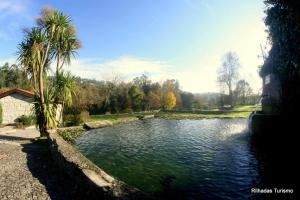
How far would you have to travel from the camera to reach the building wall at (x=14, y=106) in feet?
97.1

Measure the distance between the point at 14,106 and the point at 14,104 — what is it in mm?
254

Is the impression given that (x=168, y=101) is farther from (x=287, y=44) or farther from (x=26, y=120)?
(x=287, y=44)

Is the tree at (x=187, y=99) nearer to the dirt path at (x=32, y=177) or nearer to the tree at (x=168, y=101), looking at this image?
the tree at (x=168, y=101)

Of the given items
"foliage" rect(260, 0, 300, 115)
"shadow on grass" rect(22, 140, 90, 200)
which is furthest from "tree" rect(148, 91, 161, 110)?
"shadow on grass" rect(22, 140, 90, 200)

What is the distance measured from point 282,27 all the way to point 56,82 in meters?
18.4

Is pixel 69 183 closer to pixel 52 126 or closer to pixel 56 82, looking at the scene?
pixel 52 126

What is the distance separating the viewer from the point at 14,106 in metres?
29.7

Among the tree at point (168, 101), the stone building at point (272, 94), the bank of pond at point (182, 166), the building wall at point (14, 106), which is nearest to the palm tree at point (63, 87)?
the bank of pond at point (182, 166)

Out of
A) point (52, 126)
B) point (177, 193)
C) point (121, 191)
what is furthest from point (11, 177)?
point (52, 126)

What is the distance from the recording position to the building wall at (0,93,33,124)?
97.1 feet

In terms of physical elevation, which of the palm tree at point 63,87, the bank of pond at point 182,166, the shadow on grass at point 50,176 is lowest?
the bank of pond at point 182,166

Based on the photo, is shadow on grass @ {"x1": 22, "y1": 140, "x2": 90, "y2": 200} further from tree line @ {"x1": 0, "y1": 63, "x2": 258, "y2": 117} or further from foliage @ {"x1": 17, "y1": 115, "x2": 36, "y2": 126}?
tree line @ {"x1": 0, "y1": 63, "x2": 258, "y2": 117}

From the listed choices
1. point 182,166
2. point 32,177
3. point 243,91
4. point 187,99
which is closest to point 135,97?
point 187,99

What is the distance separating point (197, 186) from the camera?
9383 mm
